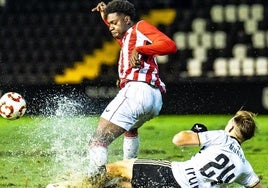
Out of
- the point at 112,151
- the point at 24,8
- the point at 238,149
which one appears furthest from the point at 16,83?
the point at 238,149

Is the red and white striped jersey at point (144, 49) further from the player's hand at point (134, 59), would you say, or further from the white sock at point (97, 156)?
the white sock at point (97, 156)

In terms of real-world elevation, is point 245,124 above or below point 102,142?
above

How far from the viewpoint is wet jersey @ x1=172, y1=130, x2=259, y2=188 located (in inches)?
273

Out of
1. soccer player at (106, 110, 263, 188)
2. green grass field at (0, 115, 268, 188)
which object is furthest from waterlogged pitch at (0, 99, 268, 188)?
soccer player at (106, 110, 263, 188)

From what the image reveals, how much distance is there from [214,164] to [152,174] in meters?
0.56

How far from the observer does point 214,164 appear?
6941mm

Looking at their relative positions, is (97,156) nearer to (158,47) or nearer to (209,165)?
(158,47)

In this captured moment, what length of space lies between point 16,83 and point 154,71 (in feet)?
29.2

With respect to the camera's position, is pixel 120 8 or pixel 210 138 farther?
pixel 120 8

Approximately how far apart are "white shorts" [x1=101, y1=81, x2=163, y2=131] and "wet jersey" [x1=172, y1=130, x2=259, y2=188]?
104cm

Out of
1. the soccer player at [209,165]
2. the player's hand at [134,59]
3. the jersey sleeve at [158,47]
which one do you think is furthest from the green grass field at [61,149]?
the jersey sleeve at [158,47]

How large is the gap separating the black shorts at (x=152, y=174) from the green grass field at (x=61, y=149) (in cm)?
70

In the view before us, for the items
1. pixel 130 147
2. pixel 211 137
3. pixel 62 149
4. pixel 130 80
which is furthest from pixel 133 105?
pixel 62 149

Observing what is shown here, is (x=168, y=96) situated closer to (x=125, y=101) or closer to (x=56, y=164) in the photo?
(x=56, y=164)
